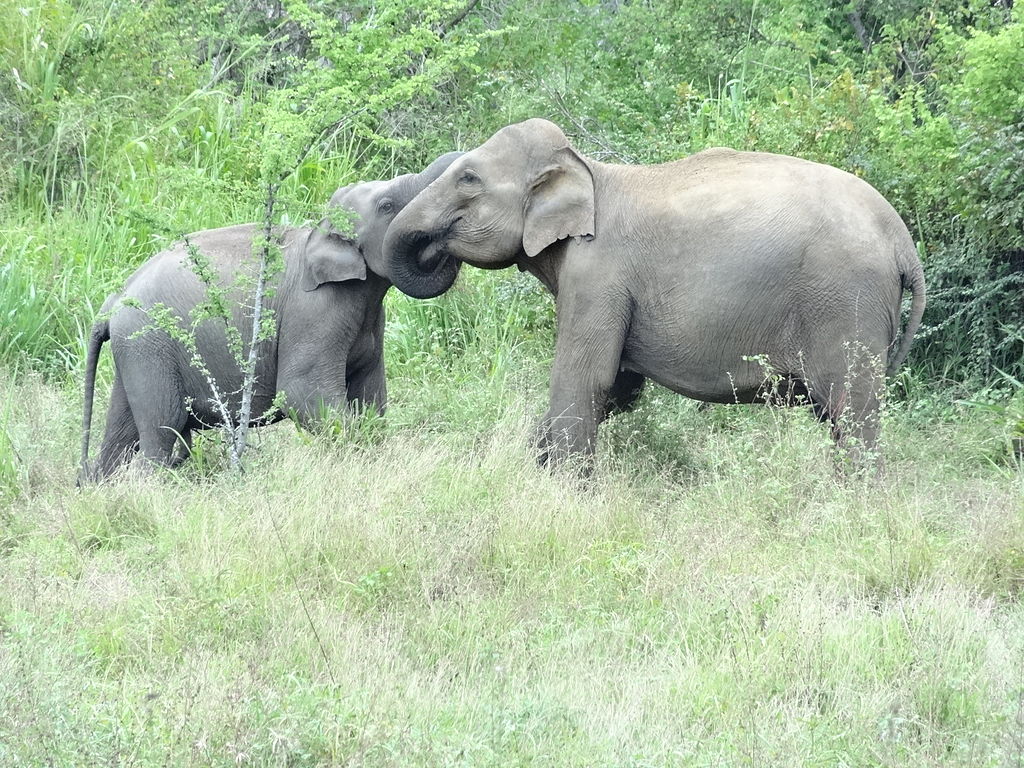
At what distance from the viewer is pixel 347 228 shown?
711cm

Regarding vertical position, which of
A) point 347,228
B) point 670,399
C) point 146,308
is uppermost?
point 347,228

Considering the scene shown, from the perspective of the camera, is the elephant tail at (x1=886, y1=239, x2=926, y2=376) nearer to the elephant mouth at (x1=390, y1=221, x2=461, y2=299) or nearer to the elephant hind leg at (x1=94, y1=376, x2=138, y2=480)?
the elephant mouth at (x1=390, y1=221, x2=461, y2=299)

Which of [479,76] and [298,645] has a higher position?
[479,76]

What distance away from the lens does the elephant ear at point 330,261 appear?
296 inches

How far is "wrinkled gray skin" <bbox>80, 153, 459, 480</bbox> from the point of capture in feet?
24.7

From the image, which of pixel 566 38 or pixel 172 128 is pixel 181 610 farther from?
pixel 566 38

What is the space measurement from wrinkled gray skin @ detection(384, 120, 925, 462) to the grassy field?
349 mm

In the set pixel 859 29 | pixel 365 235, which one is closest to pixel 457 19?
pixel 859 29

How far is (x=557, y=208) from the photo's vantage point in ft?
23.2

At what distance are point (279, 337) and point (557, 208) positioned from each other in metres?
1.65

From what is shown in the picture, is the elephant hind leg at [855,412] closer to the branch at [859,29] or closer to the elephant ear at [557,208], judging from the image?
the elephant ear at [557,208]

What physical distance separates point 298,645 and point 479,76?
31.5 ft

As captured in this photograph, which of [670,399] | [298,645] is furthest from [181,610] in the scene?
[670,399]

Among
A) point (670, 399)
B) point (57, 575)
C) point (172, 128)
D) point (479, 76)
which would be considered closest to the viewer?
point (57, 575)
